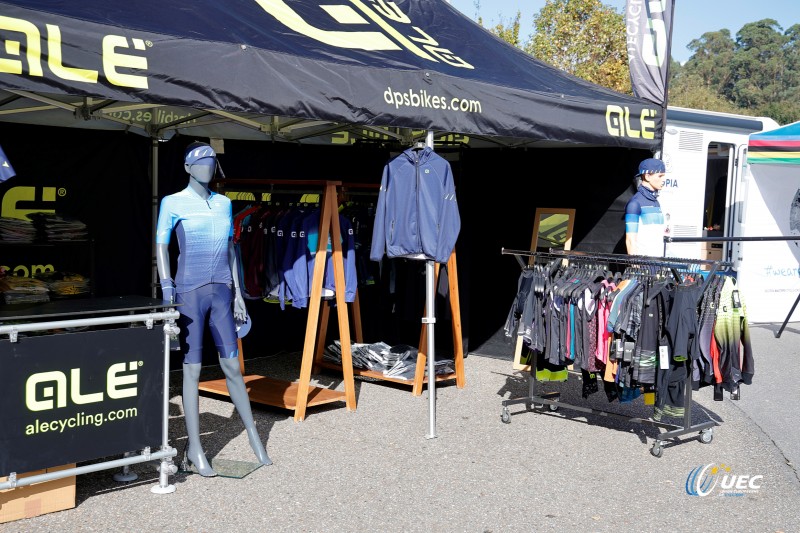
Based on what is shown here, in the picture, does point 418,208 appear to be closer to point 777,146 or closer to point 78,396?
point 78,396

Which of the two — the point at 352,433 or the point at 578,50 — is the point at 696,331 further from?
the point at 578,50

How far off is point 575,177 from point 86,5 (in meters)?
5.25

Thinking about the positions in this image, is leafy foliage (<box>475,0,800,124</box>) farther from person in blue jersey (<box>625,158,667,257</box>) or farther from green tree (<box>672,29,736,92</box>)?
person in blue jersey (<box>625,158,667,257</box>)

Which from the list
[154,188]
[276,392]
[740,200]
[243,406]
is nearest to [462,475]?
[243,406]

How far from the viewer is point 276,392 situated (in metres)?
6.76

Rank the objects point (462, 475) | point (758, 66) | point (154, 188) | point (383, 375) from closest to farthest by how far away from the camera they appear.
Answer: point (462, 475) < point (383, 375) < point (154, 188) < point (758, 66)

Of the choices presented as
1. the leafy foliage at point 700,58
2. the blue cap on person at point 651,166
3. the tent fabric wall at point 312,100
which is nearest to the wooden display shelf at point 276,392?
the tent fabric wall at point 312,100

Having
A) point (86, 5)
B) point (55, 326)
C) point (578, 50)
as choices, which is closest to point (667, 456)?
point (55, 326)

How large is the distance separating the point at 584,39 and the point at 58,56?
23940 mm

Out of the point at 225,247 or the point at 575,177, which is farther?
the point at 575,177

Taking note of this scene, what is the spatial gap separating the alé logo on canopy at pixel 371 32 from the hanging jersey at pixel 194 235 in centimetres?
159

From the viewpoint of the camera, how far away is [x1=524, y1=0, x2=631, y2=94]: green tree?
25609 mm

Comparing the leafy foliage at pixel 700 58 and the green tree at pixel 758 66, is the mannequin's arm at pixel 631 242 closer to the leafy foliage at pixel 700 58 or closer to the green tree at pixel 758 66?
the leafy foliage at pixel 700 58

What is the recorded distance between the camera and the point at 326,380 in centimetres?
784
